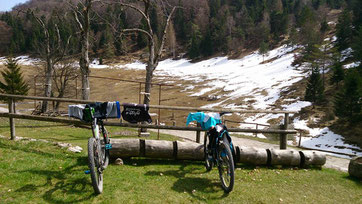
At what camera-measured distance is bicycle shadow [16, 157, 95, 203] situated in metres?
4.54

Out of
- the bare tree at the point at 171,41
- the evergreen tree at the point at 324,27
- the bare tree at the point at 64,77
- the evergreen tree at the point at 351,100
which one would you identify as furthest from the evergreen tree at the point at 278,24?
the bare tree at the point at 64,77

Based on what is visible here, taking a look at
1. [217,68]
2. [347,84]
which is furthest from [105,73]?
[347,84]

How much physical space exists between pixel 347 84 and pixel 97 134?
112ft

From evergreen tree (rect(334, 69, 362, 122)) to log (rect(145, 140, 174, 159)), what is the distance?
31284 mm

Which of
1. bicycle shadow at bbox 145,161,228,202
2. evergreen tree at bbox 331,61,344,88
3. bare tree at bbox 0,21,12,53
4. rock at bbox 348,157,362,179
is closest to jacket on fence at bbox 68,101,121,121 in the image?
bicycle shadow at bbox 145,161,228,202

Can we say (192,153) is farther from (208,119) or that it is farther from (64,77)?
(64,77)

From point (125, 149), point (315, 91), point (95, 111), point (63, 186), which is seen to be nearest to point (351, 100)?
point (315, 91)

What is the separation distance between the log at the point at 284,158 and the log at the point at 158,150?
9.14 ft

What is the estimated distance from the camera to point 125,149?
6.42 meters

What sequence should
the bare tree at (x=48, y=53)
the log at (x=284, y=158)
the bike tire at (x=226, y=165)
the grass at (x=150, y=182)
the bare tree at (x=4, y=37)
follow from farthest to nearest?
the bare tree at (x=4, y=37), the bare tree at (x=48, y=53), the log at (x=284, y=158), the bike tire at (x=226, y=165), the grass at (x=150, y=182)

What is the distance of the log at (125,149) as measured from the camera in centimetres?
638

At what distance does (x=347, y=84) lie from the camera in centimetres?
3089

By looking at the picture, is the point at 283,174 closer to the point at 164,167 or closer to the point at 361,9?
the point at 164,167

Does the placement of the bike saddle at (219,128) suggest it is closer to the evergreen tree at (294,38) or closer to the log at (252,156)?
the log at (252,156)
